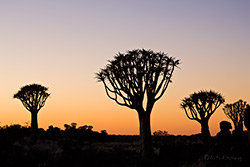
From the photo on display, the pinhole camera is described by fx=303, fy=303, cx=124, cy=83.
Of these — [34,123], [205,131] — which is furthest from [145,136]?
[34,123]

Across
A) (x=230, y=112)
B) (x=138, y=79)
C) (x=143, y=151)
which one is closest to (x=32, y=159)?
(x=143, y=151)

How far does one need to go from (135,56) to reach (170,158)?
6.21 metres

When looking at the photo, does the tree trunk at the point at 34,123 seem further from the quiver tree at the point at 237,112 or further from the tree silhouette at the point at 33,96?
the quiver tree at the point at 237,112

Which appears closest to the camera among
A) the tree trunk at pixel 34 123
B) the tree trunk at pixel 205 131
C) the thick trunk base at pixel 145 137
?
the thick trunk base at pixel 145 137

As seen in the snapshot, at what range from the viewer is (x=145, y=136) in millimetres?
16781

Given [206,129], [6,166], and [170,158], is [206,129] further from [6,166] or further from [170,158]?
[6,166]

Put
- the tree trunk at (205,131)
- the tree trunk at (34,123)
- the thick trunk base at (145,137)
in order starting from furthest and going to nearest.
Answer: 1. the tree trunk at (34,123)
2. the tree trunk at (205,131)
3. the thick trunk base at (145,137)

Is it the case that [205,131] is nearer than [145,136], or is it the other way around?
[145,136]

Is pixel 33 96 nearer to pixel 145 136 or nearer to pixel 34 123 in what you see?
pixel 34 123

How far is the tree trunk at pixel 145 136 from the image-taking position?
16391mm

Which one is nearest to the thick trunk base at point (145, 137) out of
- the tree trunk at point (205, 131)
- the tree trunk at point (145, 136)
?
the tree trunk at point (145, 136)

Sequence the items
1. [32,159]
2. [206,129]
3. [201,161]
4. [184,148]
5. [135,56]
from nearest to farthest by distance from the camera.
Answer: [201,161] < [32,159] < [184,148] < [135,56] < [206,129]

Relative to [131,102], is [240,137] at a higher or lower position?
lower

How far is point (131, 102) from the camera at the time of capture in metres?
17.3
